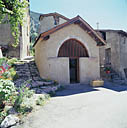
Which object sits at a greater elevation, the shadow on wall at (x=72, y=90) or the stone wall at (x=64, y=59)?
the stone wall at (x=64, y=59)

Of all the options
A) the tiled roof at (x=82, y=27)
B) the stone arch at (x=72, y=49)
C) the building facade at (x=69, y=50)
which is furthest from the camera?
the stone arch at (x=72, y=49)

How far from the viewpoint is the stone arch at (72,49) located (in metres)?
9.14

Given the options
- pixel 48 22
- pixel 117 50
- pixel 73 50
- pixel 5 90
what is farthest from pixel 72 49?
pixel 48 22

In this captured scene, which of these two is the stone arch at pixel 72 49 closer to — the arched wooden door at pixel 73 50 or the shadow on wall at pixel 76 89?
the arched wooden door at pixel 73 50

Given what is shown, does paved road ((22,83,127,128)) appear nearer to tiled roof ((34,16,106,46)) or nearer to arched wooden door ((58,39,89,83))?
arched wooden door ((58,39,89,83))

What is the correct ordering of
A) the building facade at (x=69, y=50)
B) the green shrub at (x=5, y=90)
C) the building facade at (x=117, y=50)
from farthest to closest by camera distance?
the building facade at (x=117, y=50) < the building facade at (x=69, y=50) < the green shrub at (x=5, y=90)

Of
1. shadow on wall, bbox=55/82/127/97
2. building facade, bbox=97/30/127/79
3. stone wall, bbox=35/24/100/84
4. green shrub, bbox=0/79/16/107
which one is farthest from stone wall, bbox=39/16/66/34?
green shrub, bbox=0/79/16/107

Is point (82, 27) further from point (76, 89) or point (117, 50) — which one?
point (76, 89)

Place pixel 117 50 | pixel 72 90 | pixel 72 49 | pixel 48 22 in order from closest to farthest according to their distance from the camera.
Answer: pixel 72 90 → pixel 72 49 → pixel 117 50 → pixel 48 22

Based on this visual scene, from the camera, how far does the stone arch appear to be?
9142mm

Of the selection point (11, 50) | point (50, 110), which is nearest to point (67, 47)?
point (50, 110)

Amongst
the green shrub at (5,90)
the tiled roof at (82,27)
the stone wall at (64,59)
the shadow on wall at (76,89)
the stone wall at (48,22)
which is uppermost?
the stone wall at (48,22)

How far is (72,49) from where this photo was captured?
945 cm

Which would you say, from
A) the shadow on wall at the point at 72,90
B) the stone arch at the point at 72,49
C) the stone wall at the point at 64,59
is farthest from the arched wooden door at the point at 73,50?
the shadow on wall at the point at 72,90
